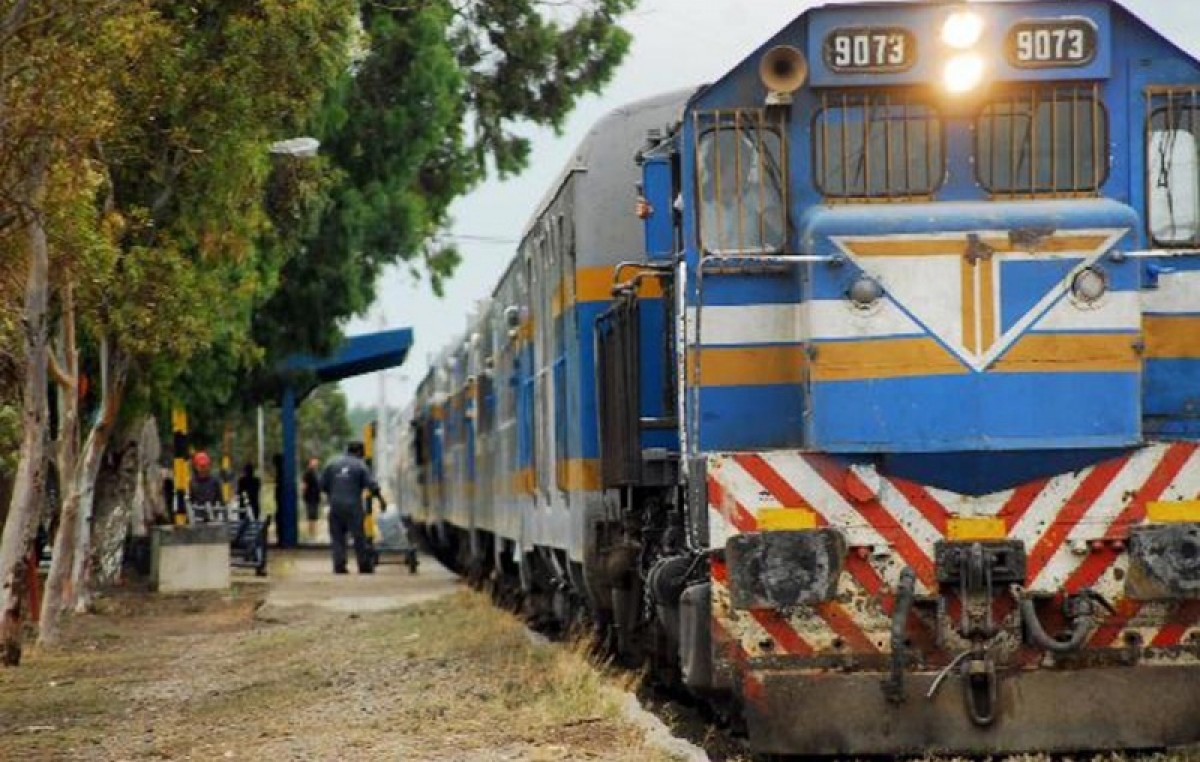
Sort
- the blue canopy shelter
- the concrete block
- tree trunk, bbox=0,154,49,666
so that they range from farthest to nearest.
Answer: the blue canopy shelter < the concrete block < tree trunk, bbox=0,154,49,666

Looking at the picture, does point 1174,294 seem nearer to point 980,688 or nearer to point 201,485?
point 980,688

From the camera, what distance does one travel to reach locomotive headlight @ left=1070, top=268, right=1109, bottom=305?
1048 centimetres

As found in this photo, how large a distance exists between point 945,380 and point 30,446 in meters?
9.54

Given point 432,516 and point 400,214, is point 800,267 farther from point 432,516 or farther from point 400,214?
point 432,516

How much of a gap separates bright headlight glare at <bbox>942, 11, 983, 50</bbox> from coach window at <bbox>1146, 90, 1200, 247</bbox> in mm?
872

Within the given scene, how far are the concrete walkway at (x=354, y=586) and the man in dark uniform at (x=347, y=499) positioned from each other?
1.02 ft

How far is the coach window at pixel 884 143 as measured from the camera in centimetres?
1077

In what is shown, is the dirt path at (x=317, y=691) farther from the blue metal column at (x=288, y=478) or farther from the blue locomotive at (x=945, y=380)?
the blue metal column at (x=288, y=478)

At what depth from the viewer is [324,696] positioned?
1524 centimetres

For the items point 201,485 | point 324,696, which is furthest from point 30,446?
point 201,485

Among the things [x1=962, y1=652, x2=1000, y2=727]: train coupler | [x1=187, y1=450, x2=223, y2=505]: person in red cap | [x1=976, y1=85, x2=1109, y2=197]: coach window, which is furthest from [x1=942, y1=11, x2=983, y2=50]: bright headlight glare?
[x1=187, y1=450, x2=223, y2=505]: person in red cap

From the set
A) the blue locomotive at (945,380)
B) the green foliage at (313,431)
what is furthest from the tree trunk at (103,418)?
the green foliage at (313,431)

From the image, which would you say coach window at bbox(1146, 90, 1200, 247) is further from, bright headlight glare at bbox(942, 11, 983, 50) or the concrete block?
the concrete block

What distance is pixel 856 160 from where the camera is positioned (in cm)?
1082
